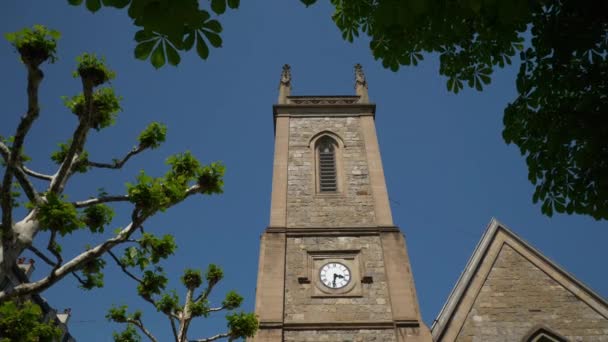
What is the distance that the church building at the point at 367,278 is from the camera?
487 inches

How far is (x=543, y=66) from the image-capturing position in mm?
5562

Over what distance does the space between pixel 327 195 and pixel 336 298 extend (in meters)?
4.70

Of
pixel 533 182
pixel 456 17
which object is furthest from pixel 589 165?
pixel 456 17

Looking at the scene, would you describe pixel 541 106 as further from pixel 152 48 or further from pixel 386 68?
pixel 152 48

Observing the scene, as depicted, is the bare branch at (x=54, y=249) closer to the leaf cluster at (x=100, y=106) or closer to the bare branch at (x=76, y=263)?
the bare branch at (x=76, y=263)

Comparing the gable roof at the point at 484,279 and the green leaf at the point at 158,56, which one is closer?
the green leaf at the point at 158,56

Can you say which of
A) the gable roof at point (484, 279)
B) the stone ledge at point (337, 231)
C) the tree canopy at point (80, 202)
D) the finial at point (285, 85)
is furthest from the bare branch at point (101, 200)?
the finial at point (285, 85)

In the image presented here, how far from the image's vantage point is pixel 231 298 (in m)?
12.7

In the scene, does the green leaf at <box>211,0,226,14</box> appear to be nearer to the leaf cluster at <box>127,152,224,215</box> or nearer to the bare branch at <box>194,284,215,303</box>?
the leaf cluster at <box>127,152,224,215</box>

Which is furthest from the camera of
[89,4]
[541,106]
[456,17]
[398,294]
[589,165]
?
[398,294]

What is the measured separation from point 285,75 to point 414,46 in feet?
64.0

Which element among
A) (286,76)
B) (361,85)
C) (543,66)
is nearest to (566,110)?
(543,66)

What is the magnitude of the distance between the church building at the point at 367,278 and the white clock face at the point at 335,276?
0.11 ft

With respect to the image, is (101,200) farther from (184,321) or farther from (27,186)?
(184,321)
